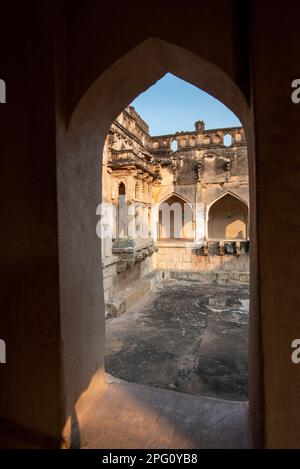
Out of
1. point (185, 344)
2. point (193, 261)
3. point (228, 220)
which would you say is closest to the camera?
point (185, 344)

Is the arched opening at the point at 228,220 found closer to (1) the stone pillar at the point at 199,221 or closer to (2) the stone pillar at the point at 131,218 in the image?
(1) the stone pillar at the point at 199,221

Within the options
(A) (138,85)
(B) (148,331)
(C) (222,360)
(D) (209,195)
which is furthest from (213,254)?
(A) (138,85)

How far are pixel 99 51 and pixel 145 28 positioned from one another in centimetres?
27

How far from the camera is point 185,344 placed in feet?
19.7

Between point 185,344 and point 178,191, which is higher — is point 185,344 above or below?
below

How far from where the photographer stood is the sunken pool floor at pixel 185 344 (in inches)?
181

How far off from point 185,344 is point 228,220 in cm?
1340

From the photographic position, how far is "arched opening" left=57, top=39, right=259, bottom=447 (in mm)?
1543

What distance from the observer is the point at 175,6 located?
1.44 metres

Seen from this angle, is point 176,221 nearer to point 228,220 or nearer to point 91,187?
point 228,220

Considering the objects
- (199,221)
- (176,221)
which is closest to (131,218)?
(199,221)

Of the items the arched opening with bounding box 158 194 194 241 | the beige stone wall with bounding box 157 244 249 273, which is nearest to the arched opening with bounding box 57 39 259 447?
the beige stone wall with bounding box 157 244 249 273

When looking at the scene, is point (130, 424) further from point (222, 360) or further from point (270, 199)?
point (222, 360)

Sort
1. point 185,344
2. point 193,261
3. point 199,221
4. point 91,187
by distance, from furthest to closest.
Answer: point 199,221
point 193,261
point 185,344
point 91,187
